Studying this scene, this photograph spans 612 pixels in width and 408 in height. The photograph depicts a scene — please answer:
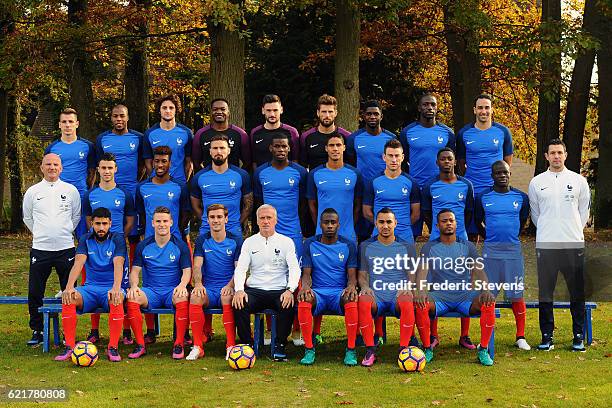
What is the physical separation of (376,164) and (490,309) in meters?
2.24

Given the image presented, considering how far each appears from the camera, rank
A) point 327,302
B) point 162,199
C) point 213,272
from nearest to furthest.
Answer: point 327,302 → point 213,272 → point 162,199

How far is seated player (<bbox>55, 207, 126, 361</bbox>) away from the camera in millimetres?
9844

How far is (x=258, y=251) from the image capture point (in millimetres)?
9891

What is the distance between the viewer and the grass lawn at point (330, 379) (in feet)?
26.5

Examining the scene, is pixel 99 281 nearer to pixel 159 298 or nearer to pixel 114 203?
pixel 159 298

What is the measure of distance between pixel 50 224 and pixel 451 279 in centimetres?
425

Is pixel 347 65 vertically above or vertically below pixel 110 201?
above

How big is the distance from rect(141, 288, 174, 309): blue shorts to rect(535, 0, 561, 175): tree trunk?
1133 cm

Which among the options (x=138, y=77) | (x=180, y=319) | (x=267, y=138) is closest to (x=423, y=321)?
(x=180, y=319)

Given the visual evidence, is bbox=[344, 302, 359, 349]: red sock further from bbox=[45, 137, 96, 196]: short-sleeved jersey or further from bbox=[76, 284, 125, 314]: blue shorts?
bbox=[45, 137, 96, 196]: short-sleeved jersey

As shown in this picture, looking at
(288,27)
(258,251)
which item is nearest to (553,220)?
(258,251)

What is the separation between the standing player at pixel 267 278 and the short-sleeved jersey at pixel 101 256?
1344 millimetres

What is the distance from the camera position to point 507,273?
33.3 ft

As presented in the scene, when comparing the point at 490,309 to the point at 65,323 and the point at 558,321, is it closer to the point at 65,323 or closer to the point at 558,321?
the point at 558,321
